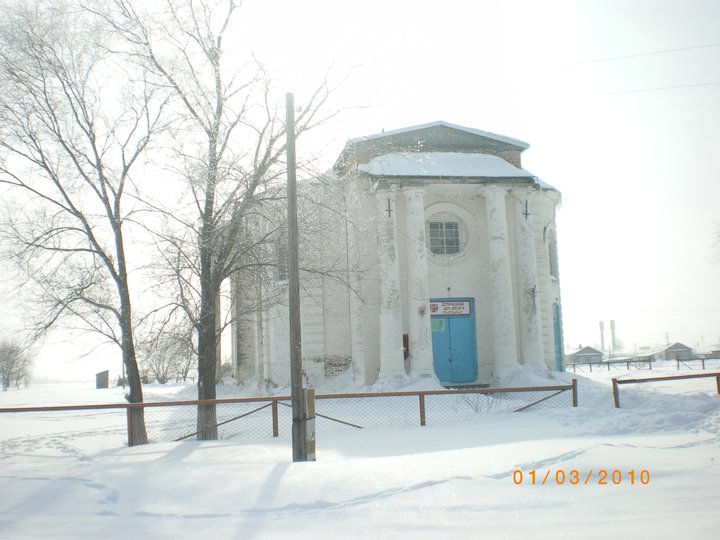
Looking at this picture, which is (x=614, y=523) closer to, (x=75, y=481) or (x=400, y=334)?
(x=75, y=481)

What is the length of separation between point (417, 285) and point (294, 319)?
35.6 ft

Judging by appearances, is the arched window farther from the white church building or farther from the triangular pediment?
the triangular pediment

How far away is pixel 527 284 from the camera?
2078cm

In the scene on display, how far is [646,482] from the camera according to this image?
6.15 m

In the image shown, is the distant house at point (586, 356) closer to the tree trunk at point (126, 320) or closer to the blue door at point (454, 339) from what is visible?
the blue door at point (454, 339)

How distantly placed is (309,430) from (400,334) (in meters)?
10.8

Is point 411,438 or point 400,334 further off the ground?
point 400,334

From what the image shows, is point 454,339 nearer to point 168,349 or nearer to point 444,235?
point 444,235

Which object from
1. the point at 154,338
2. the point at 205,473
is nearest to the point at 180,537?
the point at 205,473

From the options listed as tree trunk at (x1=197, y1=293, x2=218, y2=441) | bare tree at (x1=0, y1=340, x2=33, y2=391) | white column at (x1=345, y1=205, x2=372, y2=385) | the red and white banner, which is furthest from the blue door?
bare tree at (x1=0, y1=340, x2=33, y2=391)

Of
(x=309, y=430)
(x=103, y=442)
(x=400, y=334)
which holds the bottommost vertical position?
(x=103, y=442)

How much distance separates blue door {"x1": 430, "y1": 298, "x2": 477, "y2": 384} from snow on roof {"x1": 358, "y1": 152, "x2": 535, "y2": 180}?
14.9 feet
